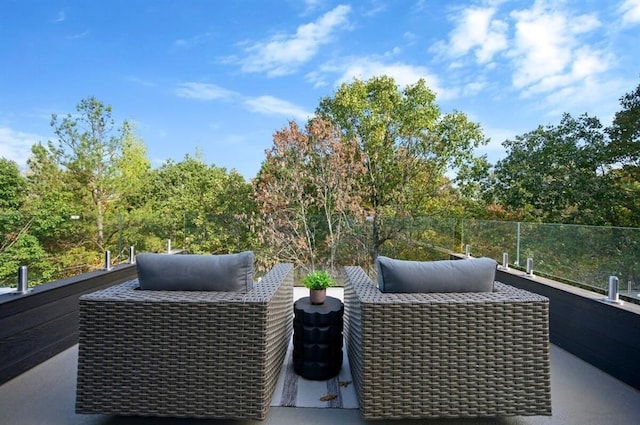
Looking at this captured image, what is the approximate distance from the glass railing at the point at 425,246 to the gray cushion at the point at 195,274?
4.64ft

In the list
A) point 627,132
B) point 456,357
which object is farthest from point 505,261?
point 627,132

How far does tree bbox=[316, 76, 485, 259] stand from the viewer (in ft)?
30.9

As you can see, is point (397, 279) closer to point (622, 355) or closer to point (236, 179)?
point (622, 355)

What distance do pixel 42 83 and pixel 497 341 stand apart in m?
14.2

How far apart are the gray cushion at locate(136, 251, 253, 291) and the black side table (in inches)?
23.5

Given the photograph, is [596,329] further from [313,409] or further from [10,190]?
[10,190]

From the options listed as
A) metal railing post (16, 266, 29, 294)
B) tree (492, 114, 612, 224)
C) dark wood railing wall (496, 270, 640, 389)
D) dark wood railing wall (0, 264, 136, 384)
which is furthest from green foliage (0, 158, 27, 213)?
tree (492, 114, 612, 224)

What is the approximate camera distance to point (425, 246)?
674 centimetres

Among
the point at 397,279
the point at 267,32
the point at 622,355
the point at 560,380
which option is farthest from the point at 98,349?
the point at 267,32

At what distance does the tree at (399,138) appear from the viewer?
9422 millimetres

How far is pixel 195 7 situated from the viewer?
786 cm

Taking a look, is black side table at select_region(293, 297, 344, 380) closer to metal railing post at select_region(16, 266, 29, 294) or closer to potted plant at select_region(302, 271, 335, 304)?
potted plant at select_region(302, 271, 335, 304)

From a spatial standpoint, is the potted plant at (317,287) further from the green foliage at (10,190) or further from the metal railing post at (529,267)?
the green foliage at (10,190)

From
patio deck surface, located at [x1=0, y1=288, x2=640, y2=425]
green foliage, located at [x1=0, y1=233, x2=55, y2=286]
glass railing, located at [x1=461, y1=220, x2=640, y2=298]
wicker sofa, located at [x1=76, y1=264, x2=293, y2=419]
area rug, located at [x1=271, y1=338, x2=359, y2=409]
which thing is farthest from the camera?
glass railing, located at [x1=461, y1=220, x2=640, y2=298]
